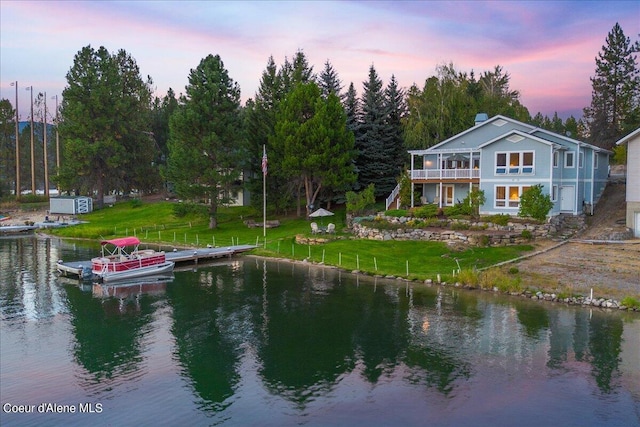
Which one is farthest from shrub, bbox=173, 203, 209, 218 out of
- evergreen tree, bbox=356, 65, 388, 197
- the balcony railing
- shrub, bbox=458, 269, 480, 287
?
shrub, bbox=458, 269, 480, 287

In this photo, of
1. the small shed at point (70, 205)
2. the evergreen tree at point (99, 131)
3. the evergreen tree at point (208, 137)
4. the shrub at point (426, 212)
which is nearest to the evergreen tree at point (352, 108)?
the evergreen tree at point (208, 137)

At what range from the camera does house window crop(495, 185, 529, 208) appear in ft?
151

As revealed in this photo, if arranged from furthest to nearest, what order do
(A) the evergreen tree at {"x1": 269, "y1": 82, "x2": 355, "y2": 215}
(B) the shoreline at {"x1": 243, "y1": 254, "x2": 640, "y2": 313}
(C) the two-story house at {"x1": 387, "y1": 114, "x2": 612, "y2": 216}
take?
(A) the evergreen tree at {"x1": 269, "y1": 82, "x2": 355, "y2": 215}
(C) the two-story house at {"x1": 387, "y1": 114, "x2": 612, "y2": 216}
(B) the shoreline at {"x1": 243, "y1": 254, "x2": 640, "y2": 313}

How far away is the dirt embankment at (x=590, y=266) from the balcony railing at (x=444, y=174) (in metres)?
10.8

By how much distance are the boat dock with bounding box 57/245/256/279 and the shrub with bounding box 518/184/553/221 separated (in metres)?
24.1

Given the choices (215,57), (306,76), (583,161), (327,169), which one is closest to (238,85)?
(215,57)

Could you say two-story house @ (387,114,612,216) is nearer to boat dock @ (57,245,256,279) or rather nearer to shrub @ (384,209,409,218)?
shrub @ (384,209,409,218)

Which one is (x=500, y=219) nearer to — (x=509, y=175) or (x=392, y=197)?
(x=509, y=175)

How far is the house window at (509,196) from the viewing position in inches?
1816

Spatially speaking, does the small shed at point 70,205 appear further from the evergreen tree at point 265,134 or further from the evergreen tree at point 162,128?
the evergreen tree at point 265,134

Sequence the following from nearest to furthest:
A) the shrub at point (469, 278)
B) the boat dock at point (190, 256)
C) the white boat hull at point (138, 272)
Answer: the shrub at point (469, 278), the white boat hull at point (138, 272), the boat dock at point (190, 256)

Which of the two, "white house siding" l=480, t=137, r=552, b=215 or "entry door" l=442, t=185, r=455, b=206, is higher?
"white house siding" l=480, t=137, r=552, b=215

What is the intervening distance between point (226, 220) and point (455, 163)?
28.3 meters

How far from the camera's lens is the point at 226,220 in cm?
6550
